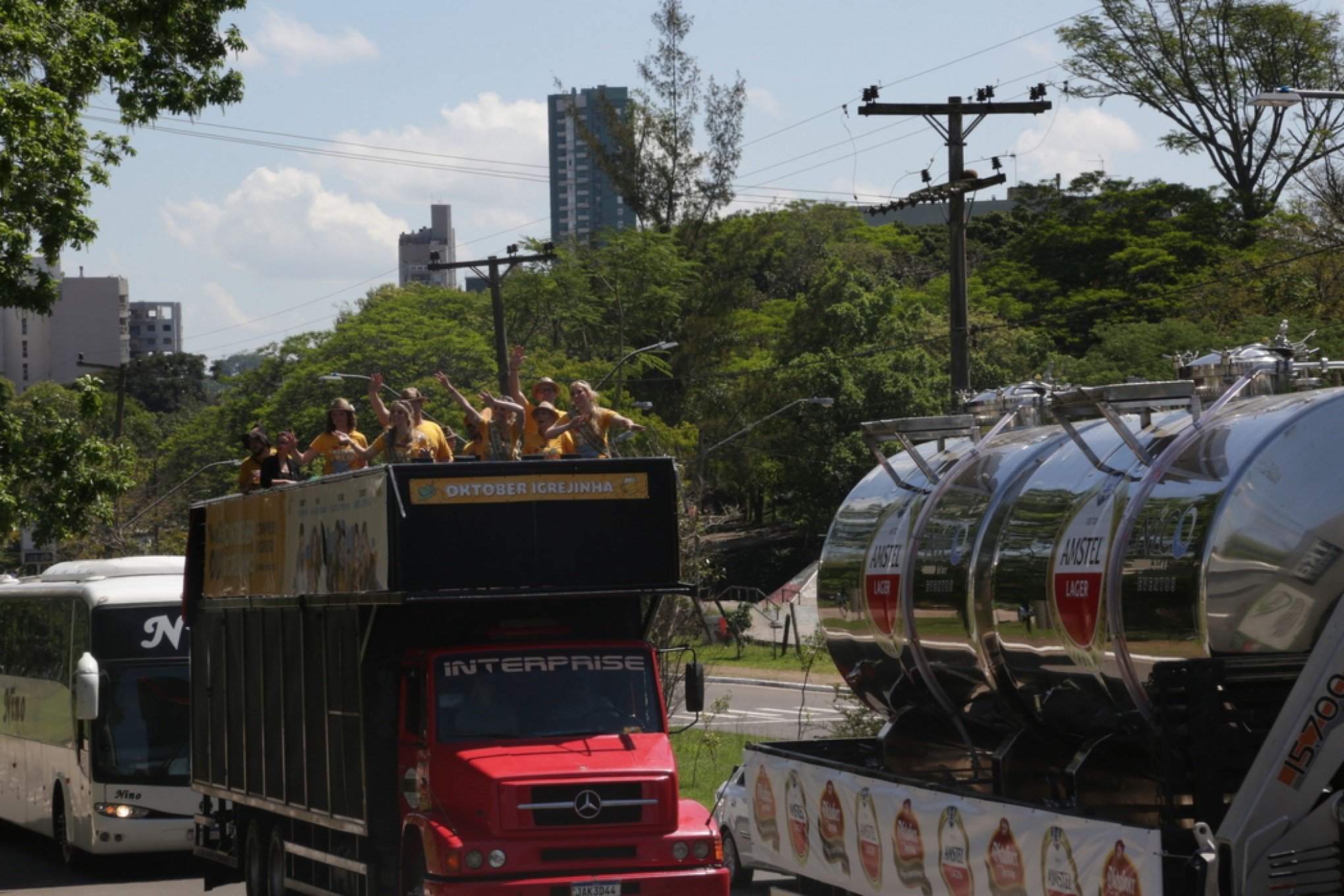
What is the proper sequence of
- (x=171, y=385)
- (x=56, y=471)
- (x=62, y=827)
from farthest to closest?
(x=171, y=385), (x=56, y=471), (x=62, y=827)

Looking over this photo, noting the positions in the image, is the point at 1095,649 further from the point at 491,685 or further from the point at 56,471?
the point at 56,471

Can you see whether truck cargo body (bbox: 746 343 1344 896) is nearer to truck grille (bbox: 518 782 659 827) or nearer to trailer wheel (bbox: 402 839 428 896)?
truck grille (bbox: 518 782 659 827)

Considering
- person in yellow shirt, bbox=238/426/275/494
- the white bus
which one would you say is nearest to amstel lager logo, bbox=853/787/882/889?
person in yellow shirt, bbox=238/426/275/494

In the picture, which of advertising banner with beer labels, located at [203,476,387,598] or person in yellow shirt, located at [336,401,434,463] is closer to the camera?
advertising banner with beer labels, located at [203,476,387,598]

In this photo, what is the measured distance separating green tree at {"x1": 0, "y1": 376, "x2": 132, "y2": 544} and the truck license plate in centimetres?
1147

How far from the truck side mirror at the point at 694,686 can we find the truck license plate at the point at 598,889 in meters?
1.73

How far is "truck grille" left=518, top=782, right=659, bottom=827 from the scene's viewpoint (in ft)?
36.8

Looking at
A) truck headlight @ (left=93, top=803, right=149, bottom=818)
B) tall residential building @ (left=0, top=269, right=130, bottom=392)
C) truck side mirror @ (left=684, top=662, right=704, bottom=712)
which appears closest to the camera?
truck side mirror @ (left=684, top=662, right=704, bottom=712)

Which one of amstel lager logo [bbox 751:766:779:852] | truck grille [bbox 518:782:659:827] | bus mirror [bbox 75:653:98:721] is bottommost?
amstel lager logo [bbox 751:766:779:852]

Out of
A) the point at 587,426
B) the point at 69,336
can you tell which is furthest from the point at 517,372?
the point at 69,336

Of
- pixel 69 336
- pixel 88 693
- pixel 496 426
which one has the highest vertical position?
pixel 69 336

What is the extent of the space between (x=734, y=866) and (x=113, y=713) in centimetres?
712

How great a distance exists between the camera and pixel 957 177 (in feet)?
86.4

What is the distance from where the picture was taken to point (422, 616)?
41.6 feet
